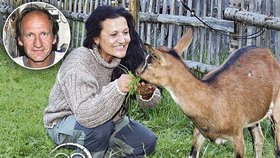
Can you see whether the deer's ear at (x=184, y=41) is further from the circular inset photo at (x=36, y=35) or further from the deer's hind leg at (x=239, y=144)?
the circular inset photo at (x=36, y=35)

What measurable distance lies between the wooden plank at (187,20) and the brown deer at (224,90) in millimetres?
2263

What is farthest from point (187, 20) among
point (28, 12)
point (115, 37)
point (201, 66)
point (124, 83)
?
point (124, 83)

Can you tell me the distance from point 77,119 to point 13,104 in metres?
2.89

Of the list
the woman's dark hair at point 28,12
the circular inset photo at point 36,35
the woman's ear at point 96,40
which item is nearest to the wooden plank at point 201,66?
the circular inset photo at point 36,35

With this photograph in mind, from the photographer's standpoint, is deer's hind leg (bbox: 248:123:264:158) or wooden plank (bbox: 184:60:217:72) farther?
wooden plank (bbox: 184:60:217:72)

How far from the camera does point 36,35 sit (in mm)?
6297

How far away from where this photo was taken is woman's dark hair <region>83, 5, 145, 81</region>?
5.27m

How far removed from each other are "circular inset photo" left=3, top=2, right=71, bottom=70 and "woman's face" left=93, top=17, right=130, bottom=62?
4.12ft

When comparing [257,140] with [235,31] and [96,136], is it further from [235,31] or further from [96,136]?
[235,31]

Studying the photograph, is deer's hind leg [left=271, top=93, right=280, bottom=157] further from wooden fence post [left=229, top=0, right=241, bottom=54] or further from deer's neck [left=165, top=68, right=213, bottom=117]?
wooden fence post [left=229, top=0, right=241, bottom=54]

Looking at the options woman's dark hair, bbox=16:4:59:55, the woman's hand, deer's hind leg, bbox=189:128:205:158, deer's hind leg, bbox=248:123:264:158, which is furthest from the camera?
woman's dark hair, bbox=16:4:59:55

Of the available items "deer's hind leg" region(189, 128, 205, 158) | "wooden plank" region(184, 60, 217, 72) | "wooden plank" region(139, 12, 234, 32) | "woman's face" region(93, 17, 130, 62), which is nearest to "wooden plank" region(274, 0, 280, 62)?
"wooden plank" region(139, 12, 234, 32)

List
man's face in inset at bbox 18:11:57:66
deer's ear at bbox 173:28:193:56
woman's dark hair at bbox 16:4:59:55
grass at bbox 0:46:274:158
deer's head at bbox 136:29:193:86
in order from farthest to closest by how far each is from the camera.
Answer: woman's dark hair at bbox 16:4:59:55, man's face in inset at bbox 18:11:57:66, grass at bbox 0:46:274:158, deer's ear at bbox 173:28:193:56, deer's head at bbox 136:29:193:86

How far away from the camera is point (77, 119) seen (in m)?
5.16
